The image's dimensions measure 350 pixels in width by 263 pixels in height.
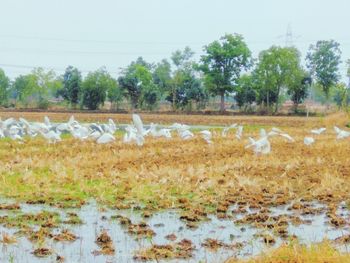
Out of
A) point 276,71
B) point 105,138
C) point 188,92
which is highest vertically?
point 276,71

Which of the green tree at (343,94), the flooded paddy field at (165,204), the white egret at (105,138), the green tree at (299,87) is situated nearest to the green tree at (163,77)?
the green tree at (299,87)

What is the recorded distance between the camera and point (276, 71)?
5197 centimetres

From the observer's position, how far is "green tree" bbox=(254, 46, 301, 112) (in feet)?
169

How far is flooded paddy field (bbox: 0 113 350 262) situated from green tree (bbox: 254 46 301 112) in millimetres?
36640

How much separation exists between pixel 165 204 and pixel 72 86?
160ft

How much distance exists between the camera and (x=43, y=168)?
12.0 metres

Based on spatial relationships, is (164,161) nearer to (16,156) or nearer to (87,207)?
(16,156)

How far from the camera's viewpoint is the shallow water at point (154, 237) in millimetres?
5934

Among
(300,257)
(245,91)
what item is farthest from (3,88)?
(300,257)

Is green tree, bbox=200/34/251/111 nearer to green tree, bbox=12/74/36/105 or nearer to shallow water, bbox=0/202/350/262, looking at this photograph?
green tree, bbox=12/74/36/105

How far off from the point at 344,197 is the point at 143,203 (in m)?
3.31

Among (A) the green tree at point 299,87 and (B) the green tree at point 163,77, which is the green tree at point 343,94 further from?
(B) the green tree at point 163,77

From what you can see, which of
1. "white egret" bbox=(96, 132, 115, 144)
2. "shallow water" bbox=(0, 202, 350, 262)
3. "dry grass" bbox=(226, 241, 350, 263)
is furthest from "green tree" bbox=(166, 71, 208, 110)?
"dry grass" bbox=(226, 241, 350, 263)

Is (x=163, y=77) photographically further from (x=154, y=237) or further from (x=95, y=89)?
(x=154, y=237)
